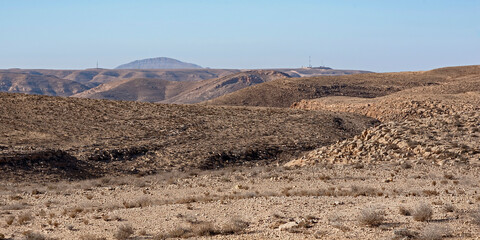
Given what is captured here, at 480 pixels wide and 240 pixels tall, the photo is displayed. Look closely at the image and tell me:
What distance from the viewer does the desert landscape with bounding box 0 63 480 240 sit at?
40.3 ft

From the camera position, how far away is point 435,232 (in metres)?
10.4

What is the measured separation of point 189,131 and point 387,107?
69.0ft

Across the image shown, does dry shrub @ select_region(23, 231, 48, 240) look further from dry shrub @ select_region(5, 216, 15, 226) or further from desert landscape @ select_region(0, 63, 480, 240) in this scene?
dry shrub @ select_region(5, 216, 15, 226)

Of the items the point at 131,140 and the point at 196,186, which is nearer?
the point at 196,186

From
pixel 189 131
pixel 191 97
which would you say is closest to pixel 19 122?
pixel 189 131

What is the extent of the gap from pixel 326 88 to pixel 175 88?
108 meters

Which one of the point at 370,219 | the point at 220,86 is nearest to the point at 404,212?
the point at 370,219

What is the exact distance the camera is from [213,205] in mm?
15062

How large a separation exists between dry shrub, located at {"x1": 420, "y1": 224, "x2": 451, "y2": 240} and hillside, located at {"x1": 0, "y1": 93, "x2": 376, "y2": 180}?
16.8 m

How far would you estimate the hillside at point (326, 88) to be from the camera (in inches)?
2862

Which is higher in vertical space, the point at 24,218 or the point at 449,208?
→ the point at 449,208

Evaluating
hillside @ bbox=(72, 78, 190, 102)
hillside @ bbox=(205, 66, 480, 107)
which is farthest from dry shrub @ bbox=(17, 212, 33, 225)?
hillside @ bbox=(72, 78, 190, 102)

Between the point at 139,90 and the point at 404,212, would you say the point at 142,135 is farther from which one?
the point at 139,90

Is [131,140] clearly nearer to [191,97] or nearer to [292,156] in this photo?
[292,156]
